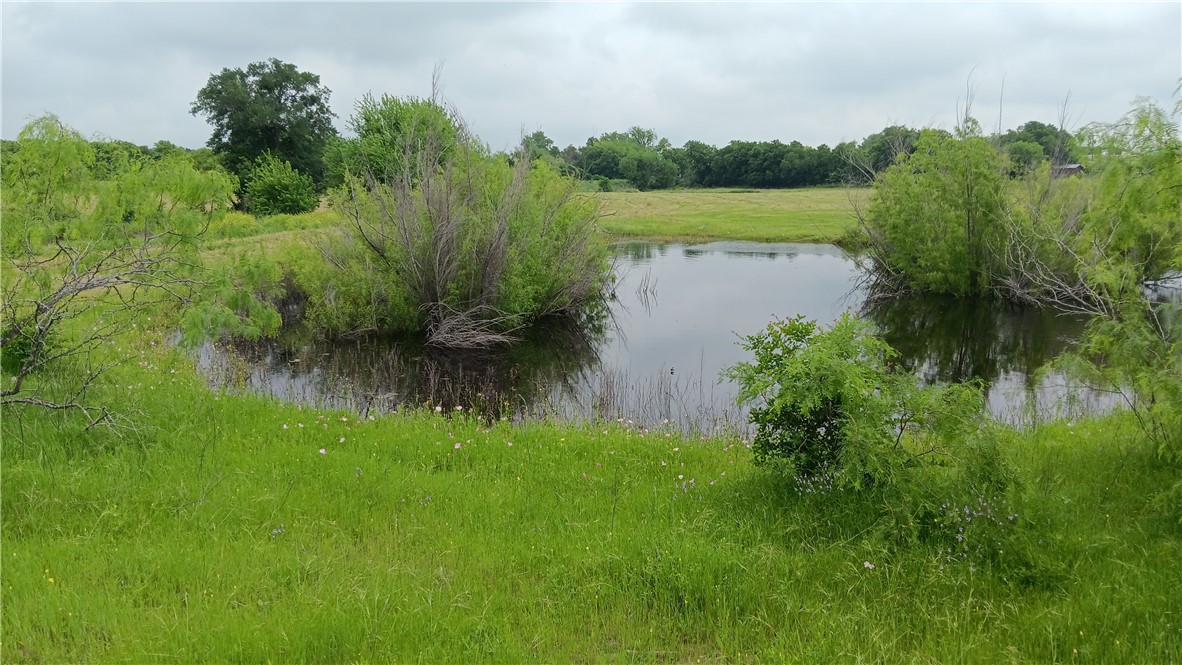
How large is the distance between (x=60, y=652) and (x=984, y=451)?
A: 5.92 m

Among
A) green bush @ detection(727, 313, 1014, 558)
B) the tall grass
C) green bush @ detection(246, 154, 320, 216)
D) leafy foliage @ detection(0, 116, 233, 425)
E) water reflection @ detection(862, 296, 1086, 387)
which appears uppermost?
green bush @ detection(246, 154, 320, 216)

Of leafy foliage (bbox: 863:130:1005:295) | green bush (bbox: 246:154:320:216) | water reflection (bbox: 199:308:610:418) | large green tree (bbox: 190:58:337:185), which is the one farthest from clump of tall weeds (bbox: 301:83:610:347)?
large green tree (bbox: 190:58:337:185)

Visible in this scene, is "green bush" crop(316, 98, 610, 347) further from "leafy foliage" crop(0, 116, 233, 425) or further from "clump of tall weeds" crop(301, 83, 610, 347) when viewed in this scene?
"leafy foliage" crop(0, 116, 233, 425)

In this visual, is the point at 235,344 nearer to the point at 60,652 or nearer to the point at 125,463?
the point at 125,463

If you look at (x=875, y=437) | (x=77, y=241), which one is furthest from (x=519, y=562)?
(x=77, y=241)

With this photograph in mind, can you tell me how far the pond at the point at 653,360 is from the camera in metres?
12.3

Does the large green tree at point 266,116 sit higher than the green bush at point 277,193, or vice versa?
the large green tree at point 266,116

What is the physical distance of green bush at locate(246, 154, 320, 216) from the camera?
135 feet

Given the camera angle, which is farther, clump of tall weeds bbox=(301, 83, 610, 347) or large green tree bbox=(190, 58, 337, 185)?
large green tree bbox=(190, 58, 337, 185)

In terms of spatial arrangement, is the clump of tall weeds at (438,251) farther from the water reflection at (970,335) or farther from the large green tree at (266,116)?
the large green tree at (266,116)

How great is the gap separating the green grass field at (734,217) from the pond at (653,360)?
9.26 metres

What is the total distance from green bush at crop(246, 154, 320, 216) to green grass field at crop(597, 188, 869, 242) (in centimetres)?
1806

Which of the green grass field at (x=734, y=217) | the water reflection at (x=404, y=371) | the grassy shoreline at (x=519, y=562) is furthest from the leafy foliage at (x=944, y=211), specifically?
the grassy shoreline at (x=519, y=562)

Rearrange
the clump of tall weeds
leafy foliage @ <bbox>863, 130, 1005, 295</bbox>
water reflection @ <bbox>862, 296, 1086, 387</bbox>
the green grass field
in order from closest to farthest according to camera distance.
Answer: water reflection @ <bbox>862, 296, 1086, 387</bbox> < the clump of tall weeds < leafy foliage @ <bbox>863, 130, 1005, 295</bbox> < the green grass field
